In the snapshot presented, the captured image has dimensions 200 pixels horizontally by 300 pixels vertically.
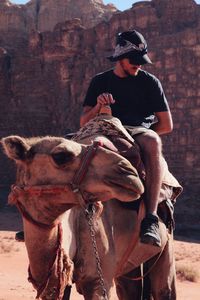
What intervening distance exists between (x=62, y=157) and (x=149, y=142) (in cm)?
125

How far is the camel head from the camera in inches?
141

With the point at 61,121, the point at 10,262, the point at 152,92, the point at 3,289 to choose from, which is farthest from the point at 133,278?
the point at 61,121

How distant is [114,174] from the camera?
141 inches

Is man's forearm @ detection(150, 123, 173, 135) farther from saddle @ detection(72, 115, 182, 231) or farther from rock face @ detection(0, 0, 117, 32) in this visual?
rock face @ detection(0, 0, 117, 32)

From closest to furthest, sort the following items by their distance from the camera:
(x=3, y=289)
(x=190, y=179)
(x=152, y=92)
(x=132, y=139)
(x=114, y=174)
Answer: (x=114, y=174), (x=132, y=139), (x=152, y=92), (x=3, y=289), (x=190, y=179)

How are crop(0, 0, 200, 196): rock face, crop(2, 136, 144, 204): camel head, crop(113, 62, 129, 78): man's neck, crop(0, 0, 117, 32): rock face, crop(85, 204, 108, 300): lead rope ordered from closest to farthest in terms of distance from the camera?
crop(2, 136, 144, 204): camel head, crop(85, 204, 108, 300): lead rope, crop(113, 62, 129, 78): man's neck, crop(0, 0, 200, 196): rock face, crop(0, 0, 117, 32): rock face

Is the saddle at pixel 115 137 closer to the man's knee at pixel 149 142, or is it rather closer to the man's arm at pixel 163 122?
the man's knee at pixel 149 142

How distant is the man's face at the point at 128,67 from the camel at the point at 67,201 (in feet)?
4.03

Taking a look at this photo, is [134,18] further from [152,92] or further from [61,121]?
[152,92]

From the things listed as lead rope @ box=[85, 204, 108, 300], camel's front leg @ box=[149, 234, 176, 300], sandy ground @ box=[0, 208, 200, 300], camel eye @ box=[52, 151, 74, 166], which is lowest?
sandy ground @ box=[0, 208, 200, 300]

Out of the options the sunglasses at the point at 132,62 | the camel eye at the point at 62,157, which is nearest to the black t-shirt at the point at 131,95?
the sunglasses at the point at 132,62

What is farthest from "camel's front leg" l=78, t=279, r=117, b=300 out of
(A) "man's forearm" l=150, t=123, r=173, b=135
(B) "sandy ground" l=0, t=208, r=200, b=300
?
(B) "sandy ground" l=0, t=208, r=200, b=300

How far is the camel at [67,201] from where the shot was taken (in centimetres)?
364

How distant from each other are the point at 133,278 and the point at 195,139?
25.3 metres
